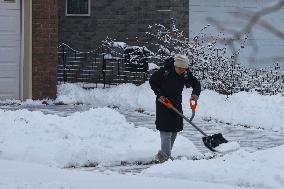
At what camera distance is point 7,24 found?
18.4 meters

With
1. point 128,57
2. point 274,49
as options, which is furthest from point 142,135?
point 274,49

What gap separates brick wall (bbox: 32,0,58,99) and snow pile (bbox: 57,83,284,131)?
2.43 ft

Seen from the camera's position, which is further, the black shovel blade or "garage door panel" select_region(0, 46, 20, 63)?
"garage door panel" select_region(0, 46, 20, 63)

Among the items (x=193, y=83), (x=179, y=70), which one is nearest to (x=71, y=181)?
(x=179, y=70)

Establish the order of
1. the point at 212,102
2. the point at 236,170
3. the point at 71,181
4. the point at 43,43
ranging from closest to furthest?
1. the point at 71,181
2. the point at 236,170
3. the point at 212,102
4. the point at 43,43

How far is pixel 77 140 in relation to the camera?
11344 mm

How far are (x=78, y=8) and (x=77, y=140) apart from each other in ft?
41.7

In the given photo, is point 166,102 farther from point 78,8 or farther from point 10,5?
point 78,8

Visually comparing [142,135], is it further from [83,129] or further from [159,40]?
[159,40]

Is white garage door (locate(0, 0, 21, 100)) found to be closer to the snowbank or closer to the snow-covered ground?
the snow-covered ground

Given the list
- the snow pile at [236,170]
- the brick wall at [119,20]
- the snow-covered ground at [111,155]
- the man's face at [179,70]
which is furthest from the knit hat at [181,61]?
the brick wall at [119,20]

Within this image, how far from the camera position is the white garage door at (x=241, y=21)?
23062mm

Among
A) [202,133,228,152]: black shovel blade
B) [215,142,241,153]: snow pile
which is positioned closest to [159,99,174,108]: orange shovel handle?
[202,133,228,152]: black shovel blade

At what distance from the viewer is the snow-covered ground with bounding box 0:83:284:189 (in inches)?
333
